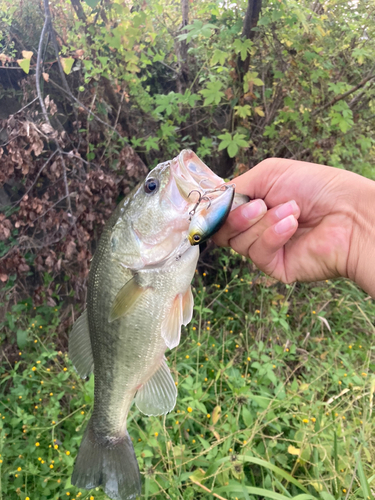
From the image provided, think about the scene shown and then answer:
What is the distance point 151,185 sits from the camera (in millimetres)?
1211

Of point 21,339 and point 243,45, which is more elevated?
point 243,45

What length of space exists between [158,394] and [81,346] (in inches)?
17.2

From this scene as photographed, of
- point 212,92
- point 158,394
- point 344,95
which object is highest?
point 212,92

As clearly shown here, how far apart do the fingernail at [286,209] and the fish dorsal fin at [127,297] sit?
24.5 inches

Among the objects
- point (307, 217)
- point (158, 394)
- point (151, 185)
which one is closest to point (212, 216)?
point (151, 185)

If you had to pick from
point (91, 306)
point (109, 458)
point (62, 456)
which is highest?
point (91, 306)

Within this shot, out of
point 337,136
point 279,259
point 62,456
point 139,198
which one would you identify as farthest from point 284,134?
point 62,456

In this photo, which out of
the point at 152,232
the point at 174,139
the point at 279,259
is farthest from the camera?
the point at 174,139

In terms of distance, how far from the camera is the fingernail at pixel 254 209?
4.20 ft

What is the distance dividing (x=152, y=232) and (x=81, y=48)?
7.91ft

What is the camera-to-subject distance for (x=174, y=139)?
10.4 ft

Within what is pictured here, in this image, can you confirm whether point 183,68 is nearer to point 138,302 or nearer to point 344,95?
point 344,95

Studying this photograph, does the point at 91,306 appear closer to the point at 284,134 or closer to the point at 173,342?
the point at 173,342

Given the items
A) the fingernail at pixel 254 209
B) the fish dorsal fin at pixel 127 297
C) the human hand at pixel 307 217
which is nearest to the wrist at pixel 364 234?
the human hand at pixel 307 217
